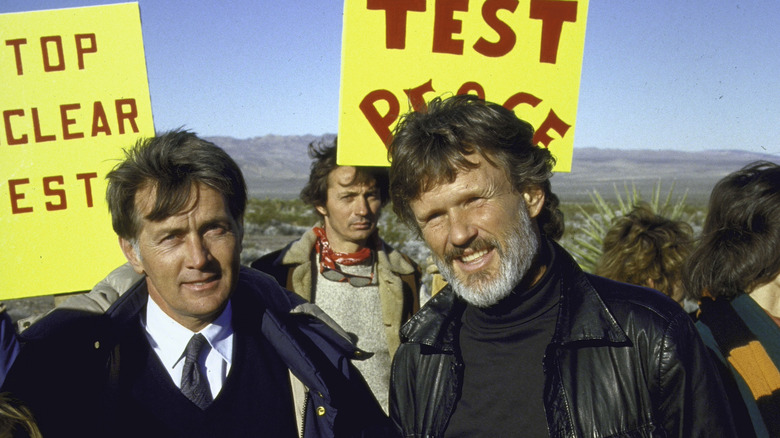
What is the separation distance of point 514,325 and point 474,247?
0.30 m

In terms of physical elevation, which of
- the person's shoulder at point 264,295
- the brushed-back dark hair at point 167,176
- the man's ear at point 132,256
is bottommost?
the person's shoulder at point 264,295

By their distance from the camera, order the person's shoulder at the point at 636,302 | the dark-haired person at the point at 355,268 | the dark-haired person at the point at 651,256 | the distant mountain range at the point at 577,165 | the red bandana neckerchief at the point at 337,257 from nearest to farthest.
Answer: the person's shoulder at the point at 636,302
the dark-haired person at the point at 651,256
the dark-haired person at the point at 355,268
the red bandana neckerchief at the point at 337,257
the distant mountain range at the point at 577,165

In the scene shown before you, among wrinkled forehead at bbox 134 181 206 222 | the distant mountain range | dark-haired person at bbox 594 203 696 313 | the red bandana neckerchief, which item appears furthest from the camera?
the distant mountain range

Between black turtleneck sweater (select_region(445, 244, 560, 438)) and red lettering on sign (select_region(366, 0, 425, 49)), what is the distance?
1.40 m

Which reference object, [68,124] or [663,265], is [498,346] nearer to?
[663,265]

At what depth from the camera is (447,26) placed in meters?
3.34

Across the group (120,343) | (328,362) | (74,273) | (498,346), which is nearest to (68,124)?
(74,273)

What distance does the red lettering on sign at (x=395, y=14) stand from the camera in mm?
3291

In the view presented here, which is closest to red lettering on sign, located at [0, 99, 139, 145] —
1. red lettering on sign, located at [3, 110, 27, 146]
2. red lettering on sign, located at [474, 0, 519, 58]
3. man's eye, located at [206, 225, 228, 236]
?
red lettering on sign, located at [3, 110, 27, 146]

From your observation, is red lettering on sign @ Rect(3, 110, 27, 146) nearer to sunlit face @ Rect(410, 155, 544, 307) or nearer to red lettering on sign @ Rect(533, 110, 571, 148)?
sunlit face @ Rect(410, 155, 544, 307)

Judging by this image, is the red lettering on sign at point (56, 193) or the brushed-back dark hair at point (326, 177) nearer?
the red lettering on sign at point (56, 193)

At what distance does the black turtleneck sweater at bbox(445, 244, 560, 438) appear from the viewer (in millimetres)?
2203

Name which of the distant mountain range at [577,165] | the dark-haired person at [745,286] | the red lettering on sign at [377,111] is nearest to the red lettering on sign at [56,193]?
the red lettering on sign at [377,111]

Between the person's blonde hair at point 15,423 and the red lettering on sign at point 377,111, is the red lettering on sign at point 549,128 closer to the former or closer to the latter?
the red lettering on sign at point 377,111
